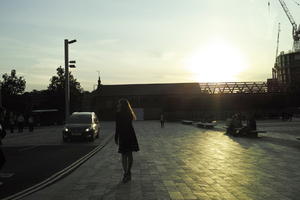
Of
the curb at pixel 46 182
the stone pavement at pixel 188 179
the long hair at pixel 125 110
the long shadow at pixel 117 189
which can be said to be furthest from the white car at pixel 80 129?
the long shadow at pixel 117 189

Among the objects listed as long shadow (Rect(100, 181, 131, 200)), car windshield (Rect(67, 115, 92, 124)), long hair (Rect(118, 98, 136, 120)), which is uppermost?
long hair (Rect(118, 98, 136, 120))

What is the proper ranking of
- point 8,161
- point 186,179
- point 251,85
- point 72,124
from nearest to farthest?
point 186,179 < point 8,161 < point 72,124 < point 251,85

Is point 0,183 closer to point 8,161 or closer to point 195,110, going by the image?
point 8,161

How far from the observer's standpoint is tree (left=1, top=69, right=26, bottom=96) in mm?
81750

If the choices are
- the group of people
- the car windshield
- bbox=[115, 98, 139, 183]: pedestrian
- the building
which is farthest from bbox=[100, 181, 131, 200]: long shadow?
the building

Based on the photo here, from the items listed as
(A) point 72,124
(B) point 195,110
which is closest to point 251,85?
(B) point 195,110

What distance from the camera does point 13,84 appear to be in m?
83.1

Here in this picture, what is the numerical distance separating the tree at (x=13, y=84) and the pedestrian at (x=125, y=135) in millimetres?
74465

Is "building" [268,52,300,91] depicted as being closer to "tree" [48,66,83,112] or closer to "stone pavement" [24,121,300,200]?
"tree" [48,66,83,112]

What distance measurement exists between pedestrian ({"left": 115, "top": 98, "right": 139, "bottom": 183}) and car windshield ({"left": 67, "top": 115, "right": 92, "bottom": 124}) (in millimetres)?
16394

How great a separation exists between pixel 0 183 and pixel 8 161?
521cm

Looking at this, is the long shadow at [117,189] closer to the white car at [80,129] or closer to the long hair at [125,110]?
the long hair at [125,110]

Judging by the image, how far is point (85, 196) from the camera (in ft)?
27.1

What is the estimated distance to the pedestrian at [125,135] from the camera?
392 inches
